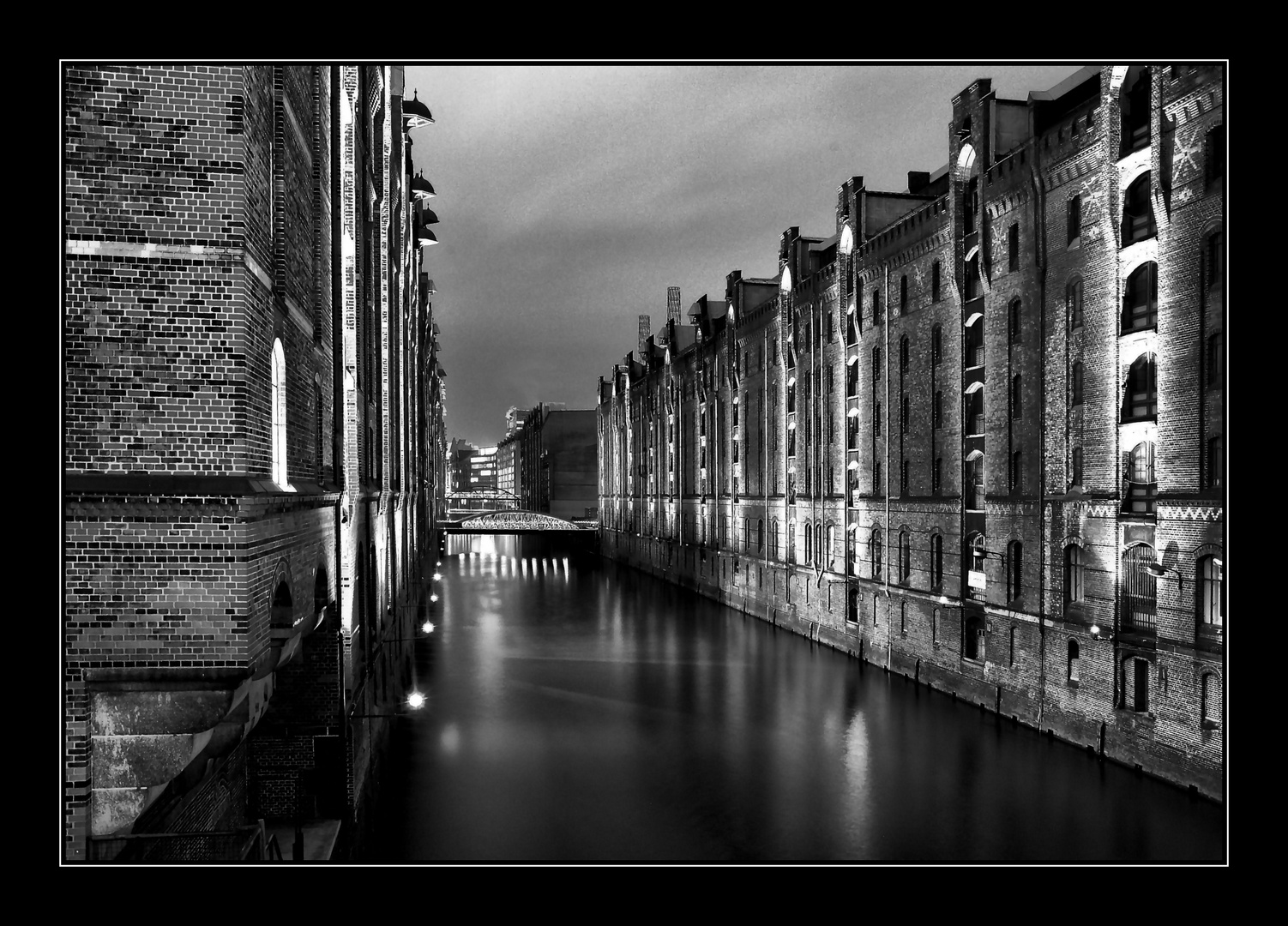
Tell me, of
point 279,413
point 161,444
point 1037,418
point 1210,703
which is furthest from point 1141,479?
point 161,444

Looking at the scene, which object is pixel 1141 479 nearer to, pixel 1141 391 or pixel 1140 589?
pixel 1141 391

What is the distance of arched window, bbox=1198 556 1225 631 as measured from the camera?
56.4 feet

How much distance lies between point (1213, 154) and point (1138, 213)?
2676 mm

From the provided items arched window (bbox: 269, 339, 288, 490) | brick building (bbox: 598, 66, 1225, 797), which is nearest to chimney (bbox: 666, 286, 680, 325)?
brick building (bbox: 598, 66, 1225, 797)

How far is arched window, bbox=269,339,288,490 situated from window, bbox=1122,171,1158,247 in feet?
63.5

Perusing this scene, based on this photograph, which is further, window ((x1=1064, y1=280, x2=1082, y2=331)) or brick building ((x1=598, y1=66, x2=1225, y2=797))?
window ((x1=1064, y1=280, x2=1082, y2=331))

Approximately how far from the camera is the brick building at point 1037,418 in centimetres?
1789

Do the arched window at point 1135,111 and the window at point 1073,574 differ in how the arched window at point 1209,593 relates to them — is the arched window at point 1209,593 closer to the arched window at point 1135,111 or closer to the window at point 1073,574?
the window at point 1073,574

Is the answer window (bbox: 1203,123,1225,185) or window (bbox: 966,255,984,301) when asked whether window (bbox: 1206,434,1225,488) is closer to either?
window (bbox: 1203,123,1225,185)

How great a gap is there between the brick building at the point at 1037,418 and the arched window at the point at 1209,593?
0.06 meters

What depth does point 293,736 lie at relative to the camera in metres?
12.9

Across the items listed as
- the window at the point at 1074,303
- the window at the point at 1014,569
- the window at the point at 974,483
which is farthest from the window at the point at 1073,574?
the window at the point at 1074,303
